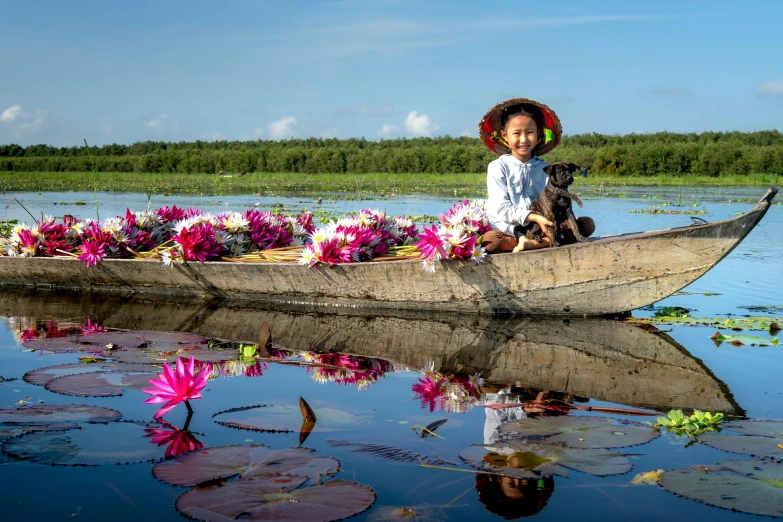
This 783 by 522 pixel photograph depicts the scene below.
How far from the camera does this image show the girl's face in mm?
5332

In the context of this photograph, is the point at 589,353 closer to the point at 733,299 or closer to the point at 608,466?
the point at 608,466

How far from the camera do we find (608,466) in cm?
256

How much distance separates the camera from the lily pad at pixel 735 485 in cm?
226

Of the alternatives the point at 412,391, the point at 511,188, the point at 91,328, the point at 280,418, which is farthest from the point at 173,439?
the point at 511,188

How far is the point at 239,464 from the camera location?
2479mm

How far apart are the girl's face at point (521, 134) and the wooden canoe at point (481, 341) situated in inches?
47.3

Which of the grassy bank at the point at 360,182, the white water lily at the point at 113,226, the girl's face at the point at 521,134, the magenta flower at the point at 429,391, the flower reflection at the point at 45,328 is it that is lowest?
the magenta flower at the point at 429,391

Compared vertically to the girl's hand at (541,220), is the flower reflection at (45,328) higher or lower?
lower

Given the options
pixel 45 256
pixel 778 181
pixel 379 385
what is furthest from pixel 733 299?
pixel 778 181

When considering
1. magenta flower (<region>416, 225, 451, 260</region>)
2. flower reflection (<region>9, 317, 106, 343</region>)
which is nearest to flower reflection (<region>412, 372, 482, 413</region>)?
magenta flower (<region>416, 225, 451, 260</region>)

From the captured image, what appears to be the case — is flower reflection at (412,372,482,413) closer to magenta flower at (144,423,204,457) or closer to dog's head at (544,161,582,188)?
magenta flower at (144,423,204,457)

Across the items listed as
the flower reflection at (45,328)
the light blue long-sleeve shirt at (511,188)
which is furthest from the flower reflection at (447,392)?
the flower reflection at (45,328)

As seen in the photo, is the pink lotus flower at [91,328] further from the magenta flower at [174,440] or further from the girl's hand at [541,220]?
the girl's hand at [541,220]

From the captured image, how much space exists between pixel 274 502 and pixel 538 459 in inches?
36.2
